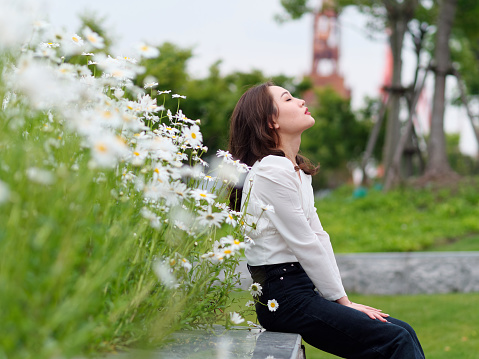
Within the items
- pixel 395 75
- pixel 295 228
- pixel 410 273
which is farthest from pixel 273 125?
pixel 395 75

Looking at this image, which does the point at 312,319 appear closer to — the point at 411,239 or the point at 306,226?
the point at 306,226

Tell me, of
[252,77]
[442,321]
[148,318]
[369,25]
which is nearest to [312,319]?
[148,318]

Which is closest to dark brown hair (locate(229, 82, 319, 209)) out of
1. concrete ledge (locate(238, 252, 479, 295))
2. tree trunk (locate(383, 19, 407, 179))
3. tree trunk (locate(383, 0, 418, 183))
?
concrete ledge (locate(238, 252, 479, 295))

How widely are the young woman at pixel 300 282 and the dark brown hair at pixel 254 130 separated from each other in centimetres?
11

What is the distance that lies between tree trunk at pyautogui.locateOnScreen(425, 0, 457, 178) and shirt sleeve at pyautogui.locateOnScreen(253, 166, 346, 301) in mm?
8644

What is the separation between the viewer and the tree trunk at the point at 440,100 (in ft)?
33.9

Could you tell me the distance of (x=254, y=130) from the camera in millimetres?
2555

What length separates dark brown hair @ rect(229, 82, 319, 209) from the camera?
2.53m

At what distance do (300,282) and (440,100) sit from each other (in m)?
9.40

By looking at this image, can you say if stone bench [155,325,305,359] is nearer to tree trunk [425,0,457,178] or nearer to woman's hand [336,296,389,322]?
woman's hand [336,296,389,322]

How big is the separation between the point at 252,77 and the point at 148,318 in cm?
1914

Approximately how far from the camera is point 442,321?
4512mm

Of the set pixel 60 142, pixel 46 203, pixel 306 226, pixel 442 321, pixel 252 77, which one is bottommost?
pixel 442 321

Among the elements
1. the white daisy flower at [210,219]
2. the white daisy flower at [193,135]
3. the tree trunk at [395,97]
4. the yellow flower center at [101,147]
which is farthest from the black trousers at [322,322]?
the tree trunk at [395,97]
